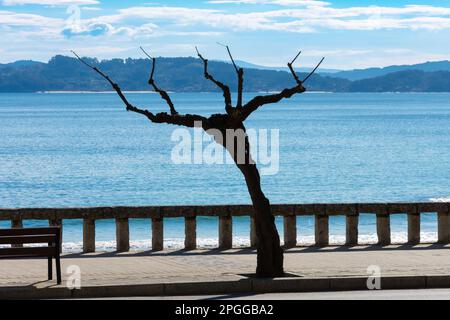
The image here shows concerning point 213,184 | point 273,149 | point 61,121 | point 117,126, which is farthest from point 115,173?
point 61,121

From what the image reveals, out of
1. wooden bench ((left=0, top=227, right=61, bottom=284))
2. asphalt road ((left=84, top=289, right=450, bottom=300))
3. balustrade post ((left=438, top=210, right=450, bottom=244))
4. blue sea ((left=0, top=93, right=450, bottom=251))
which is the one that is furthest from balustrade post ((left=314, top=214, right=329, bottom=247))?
blue sea ((left=0, top=93, right=450, bottom=251))

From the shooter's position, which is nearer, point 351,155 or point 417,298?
point 417,298

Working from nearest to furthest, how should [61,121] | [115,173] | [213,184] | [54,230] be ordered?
[54,230], [213,184], [115,173], [61,121]

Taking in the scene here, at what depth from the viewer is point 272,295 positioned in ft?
46.7

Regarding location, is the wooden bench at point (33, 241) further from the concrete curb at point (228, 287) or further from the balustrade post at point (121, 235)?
the balustrade post at point (121, 235)

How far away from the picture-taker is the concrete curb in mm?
13898

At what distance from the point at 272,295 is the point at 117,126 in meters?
117

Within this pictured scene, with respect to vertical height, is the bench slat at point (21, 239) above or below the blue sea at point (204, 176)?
above

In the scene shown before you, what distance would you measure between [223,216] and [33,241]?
429 cm

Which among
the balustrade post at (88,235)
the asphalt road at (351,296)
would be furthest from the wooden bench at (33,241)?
the balustrade post at (88,235)

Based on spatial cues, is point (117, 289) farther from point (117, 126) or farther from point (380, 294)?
point (117, 126)

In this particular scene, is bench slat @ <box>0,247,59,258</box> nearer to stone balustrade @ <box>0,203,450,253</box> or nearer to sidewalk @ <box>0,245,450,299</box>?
sidewalk @ <box>0,245,450,299</box>

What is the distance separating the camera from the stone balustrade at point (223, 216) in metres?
18.0

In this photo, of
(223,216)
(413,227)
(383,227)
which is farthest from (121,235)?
(413,227)
